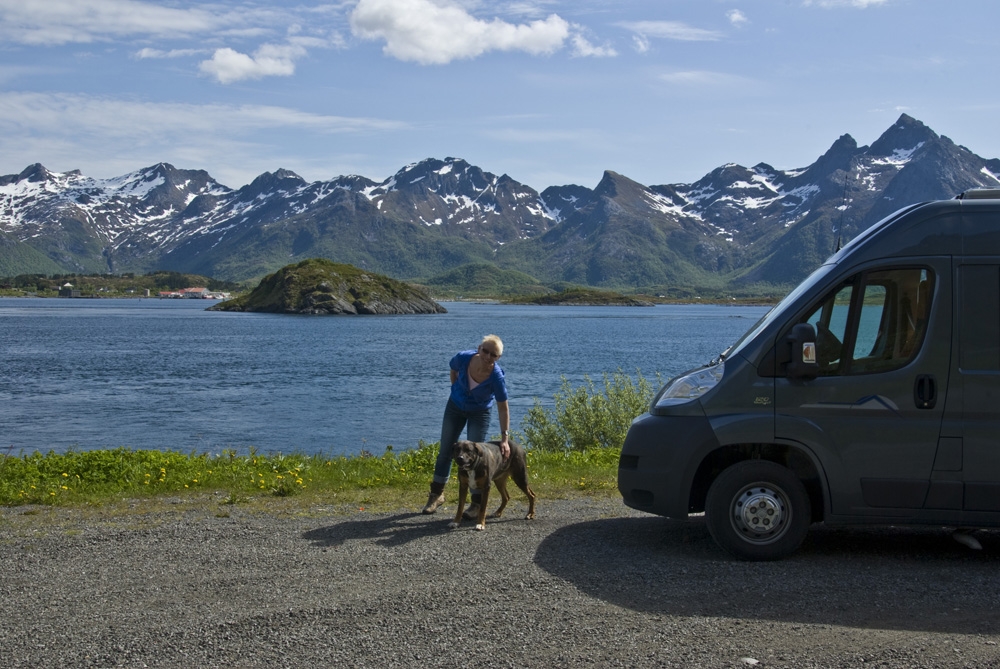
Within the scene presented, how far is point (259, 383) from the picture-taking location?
54594 mm

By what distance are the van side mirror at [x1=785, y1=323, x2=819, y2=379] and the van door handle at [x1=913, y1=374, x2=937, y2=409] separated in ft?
2.84

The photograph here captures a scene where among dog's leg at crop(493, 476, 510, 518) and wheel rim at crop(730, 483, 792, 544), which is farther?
dog's leg at crop(493, 476, 510, 518)

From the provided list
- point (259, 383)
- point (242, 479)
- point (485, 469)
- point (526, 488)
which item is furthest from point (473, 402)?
point (259, 383)

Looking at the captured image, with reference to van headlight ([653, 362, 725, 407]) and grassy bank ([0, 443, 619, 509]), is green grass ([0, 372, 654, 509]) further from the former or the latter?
van headlight ([653, 362, 725, 407])

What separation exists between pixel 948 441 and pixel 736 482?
186 centimetres

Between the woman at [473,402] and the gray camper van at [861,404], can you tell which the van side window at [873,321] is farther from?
the woman at [473,402]

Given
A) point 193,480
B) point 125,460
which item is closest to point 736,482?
point 193,480

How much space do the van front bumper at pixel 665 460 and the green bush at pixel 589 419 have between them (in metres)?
12.2

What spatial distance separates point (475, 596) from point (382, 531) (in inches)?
108

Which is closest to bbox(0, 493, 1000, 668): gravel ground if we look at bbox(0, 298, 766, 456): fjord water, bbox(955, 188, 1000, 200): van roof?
bbox(955, 188, 1000, 200): van roof

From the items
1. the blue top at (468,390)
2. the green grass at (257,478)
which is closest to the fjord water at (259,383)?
the green grass at (257,478)

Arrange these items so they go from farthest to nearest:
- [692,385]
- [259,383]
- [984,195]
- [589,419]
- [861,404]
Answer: [259,383]
[589,419]
[692,385]
[984,195]
[861,404]

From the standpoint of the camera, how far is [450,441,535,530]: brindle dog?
10008 mm

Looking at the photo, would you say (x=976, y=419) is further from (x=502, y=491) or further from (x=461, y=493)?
(x=461, y=493)
